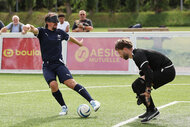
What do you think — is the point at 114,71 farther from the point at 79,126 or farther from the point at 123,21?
the point at 123,21

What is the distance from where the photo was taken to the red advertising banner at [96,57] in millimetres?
15125

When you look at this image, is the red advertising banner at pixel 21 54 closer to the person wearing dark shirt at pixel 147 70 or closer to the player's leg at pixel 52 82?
the player's leg at pixel 52 82

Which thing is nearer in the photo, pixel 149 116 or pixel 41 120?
pixel 149 116

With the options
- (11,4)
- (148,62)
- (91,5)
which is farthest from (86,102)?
(11,4)

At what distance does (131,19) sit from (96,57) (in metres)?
38.0

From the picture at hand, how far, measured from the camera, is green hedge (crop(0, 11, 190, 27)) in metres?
50.7

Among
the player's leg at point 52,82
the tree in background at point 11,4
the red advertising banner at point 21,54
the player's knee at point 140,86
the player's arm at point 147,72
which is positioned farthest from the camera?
the tree in background at point 11,4

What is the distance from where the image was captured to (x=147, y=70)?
22.7ft

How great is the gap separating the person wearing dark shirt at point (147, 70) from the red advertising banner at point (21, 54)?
27.5 ft

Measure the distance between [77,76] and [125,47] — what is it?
25.9 feet

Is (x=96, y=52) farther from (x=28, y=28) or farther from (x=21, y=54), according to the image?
(x=28, y=28)

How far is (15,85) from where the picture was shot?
12.7 metres

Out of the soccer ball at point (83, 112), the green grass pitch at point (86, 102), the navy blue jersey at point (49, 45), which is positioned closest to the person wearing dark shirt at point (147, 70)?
the green grass pitch at point (86, 102)

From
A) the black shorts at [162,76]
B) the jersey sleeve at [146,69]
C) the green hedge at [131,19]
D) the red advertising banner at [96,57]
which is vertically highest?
the jersey sleeve at [146,69]
